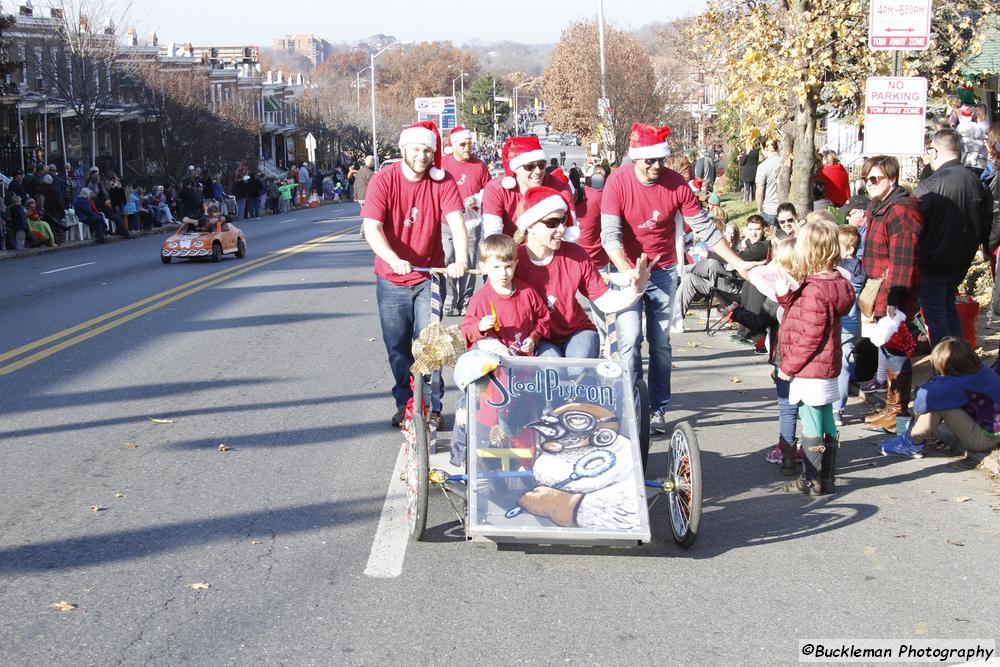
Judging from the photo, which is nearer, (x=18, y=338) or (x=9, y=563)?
(x=9, y=563)

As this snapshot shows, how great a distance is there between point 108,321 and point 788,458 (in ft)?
31.6

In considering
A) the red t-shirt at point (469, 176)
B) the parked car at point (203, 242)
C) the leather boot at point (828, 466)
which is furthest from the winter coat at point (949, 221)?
the parked car at point (203, 242)

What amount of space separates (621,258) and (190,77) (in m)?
52.1

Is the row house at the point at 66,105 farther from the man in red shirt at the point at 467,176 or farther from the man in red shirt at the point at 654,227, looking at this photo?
the man in red shirt at the point at 654,227

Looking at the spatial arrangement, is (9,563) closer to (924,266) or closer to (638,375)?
(638,375)

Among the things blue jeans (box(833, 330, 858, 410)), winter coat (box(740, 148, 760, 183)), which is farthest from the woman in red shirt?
winter coat (box(740, 148, 760, 183))

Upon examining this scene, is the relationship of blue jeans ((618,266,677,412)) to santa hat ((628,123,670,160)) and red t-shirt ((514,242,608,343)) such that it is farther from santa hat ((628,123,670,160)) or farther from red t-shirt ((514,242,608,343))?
red t-shirt ((514,242,608,343))

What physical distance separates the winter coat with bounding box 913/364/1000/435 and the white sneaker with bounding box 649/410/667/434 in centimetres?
180

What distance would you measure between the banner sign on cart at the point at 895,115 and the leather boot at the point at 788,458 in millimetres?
4558

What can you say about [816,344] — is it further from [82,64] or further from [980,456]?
[82,64]

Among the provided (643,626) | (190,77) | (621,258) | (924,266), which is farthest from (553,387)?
(190,77)

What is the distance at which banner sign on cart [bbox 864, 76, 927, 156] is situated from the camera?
11.2 meters

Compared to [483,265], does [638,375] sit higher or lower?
lower

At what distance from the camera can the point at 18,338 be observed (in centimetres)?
1325
